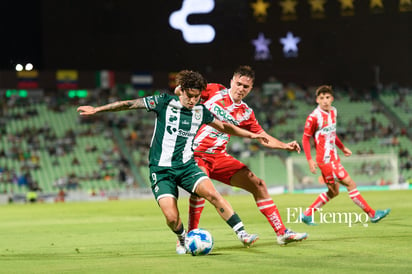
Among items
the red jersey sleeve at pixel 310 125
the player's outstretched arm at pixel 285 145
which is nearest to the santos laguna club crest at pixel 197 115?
the player's outstretched arm at pixel 285 145

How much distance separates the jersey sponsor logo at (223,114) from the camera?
9938mm

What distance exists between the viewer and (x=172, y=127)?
28.9 ft

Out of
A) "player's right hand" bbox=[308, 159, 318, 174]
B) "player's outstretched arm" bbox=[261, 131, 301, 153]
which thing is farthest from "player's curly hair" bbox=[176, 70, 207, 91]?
"player's right hand" bbox=[308, 159, 318, 174]

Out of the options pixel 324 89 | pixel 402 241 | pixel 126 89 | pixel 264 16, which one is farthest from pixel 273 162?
pixel 402 241

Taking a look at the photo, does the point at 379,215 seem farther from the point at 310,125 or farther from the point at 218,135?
the point at 218,135

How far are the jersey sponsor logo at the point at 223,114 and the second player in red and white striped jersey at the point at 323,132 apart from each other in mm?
3773

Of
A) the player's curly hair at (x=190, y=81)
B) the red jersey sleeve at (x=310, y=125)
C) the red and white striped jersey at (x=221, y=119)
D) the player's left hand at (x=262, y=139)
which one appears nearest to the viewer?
the player's curly hair at (x=190, y=81)

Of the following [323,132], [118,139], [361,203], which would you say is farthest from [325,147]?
[118,139]

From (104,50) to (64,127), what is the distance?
5901 millimetres

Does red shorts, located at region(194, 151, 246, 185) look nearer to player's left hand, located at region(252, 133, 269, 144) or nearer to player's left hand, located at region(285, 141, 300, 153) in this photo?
player's left hand, located at region(252, 133, 269, 144)

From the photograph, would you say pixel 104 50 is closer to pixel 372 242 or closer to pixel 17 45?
pixel 17 45

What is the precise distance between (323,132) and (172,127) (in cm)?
539

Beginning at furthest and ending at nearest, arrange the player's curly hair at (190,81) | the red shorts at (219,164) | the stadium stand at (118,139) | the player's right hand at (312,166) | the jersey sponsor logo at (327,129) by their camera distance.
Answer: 1. the stadium stand at (118,139)
2. the jersey sponsor logo at (327,129)
3. the player's right hand at (312,166)
4. the red shorts at (219,164)
5. the player's curly hair at (190,81)

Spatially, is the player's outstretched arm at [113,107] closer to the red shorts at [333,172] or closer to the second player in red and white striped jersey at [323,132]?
the second player in red and white striped jersey at [323,132]
